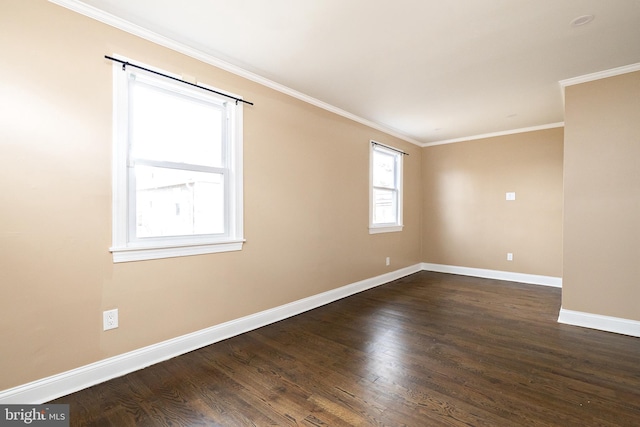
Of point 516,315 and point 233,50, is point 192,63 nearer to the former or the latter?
point 233,50

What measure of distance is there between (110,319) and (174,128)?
1548 mm

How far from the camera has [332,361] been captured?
2.32 meters

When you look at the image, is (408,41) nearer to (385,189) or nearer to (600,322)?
(385,189)

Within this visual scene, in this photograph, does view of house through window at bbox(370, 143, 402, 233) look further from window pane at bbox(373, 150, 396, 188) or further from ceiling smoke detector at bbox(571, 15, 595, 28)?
ceiling smoke detector at bbox(571, 15, 595, 28)

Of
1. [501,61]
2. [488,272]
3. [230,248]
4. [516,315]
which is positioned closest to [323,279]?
[230,248]

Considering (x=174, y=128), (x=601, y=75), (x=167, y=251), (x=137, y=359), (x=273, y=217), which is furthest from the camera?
(x=273, y=217)

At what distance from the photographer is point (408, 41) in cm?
236

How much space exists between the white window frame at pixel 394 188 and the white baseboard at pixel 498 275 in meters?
1.29

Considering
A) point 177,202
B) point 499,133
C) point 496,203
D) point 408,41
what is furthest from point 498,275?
point 177,202

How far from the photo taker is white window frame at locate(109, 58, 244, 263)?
209 centimetres

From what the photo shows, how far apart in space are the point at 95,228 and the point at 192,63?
1.55 metres


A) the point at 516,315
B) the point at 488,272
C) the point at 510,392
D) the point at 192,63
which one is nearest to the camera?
the point at 510,392
